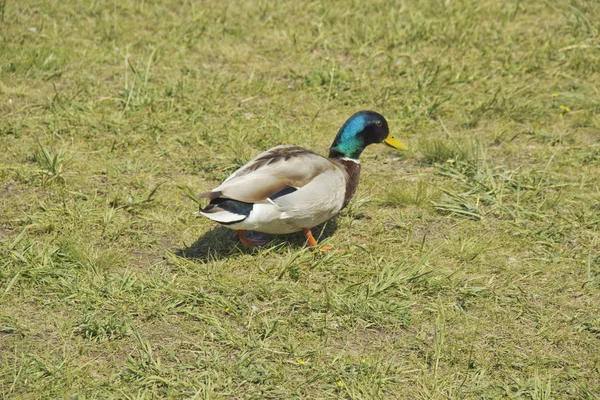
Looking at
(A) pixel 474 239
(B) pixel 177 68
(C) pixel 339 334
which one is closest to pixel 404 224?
(A) pixel 474 239

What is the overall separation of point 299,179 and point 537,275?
4.43 ft

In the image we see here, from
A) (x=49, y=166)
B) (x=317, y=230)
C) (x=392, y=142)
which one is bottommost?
(x=317, y=230)

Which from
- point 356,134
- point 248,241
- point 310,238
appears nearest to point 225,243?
point 248,241

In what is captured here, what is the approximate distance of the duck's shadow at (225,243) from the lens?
14.6ft

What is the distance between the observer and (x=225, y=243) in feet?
15.0

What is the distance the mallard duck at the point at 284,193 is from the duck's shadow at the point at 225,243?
0.08 metres

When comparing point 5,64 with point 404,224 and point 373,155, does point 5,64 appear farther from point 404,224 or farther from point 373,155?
point 404,224

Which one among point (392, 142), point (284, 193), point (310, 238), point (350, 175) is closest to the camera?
point (284, 193)

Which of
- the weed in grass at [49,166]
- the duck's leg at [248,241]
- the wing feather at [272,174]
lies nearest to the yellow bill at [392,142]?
the wing feather at [272,174]

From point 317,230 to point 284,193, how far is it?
58 centimetres

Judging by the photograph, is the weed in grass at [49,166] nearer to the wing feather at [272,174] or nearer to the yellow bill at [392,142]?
the wing feather at [272,174]

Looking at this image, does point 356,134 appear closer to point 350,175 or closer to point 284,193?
point 350,175

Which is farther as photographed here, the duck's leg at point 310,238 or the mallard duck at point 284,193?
the duck's leg at point 310,238

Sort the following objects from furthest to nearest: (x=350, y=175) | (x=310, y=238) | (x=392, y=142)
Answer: (x=392, y=142)
(x=350, y=175)
(x=310, y=238)
